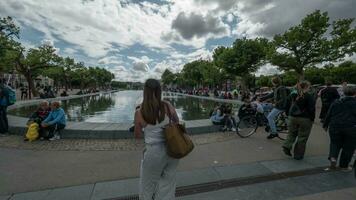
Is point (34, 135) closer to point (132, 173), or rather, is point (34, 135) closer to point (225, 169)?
point (132, 173)

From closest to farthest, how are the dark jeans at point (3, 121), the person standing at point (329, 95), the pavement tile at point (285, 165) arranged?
the pavement tile at point (285, 165) < the dark jeans at point (3, 121) < the person standing at point (329, 95)

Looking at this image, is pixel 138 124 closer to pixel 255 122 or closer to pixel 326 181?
pixel 326 181

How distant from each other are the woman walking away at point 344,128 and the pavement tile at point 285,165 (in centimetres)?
55

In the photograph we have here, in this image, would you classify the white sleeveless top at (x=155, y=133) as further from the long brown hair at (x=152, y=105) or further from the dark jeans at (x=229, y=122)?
the dark jeans at (x=229, y=122)

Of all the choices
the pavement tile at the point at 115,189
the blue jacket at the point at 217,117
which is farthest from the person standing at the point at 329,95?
the pavement tile at the point at 115,189

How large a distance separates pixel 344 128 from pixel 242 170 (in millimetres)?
2217

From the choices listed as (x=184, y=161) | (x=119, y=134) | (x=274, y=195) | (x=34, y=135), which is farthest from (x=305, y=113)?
(x=34, y=135)

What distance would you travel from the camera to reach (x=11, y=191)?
4316mm

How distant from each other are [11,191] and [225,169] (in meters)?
3.99

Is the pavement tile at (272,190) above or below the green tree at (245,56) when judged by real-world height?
below

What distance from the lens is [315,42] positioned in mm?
27844

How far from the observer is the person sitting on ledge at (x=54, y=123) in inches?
318

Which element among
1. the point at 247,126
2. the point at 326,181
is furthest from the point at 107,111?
the point at 326,181

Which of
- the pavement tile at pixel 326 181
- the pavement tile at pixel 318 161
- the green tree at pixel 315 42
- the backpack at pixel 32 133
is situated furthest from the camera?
the green tree at pixel 315 42
